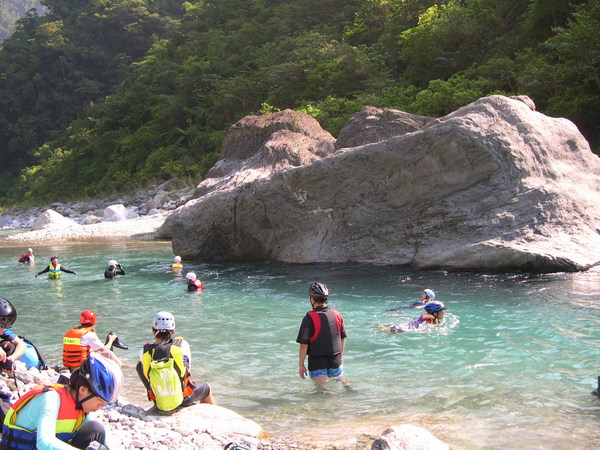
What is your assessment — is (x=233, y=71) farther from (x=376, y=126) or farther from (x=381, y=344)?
(x=381, y=344)

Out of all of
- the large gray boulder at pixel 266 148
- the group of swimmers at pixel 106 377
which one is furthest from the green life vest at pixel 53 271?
the group of swimmers at pixel 106 377

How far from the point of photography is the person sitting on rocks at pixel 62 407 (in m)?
3.38

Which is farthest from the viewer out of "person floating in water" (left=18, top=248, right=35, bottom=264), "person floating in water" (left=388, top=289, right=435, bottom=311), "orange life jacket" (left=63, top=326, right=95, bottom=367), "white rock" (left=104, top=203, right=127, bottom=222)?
"white rock" (left=104, top=203, right=127, bottom=222)

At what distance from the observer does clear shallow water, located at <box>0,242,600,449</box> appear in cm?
579

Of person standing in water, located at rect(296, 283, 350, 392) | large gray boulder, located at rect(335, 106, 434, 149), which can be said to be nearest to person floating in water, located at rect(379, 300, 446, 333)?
person standing in water, located at rect(296, 283, 350, 392)

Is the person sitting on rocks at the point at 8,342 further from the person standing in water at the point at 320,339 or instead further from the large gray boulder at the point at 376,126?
the large gray boulder at the point at 376,126

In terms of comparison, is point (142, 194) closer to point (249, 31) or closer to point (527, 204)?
point (249, 31)

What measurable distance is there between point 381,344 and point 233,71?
3999cm

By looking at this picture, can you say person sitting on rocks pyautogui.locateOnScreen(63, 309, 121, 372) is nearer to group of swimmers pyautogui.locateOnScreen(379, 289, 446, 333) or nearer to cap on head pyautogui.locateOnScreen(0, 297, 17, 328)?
cap on head pyautogui.locateOnScreen(0, 297, 17, 328)

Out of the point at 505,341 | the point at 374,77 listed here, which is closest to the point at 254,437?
the point at 505,341

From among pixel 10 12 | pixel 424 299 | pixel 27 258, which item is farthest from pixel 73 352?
pixel 10 12

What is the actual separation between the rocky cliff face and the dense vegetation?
836 centimetres

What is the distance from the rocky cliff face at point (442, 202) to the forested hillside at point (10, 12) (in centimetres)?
12520

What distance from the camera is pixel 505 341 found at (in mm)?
8469
